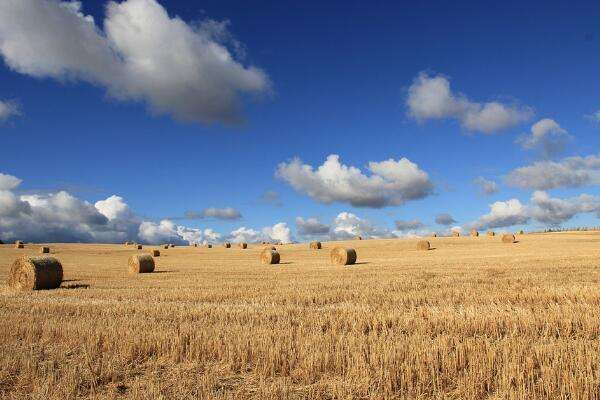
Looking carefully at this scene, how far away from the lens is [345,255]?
30.4 m

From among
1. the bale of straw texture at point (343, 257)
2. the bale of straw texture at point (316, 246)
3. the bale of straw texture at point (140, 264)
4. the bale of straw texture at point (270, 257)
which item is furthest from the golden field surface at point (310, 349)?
the bale of straw texture at point (316, 246)

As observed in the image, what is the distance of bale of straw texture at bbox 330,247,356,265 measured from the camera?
30.4 metres

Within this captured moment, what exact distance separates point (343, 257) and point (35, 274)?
17163 millimetres

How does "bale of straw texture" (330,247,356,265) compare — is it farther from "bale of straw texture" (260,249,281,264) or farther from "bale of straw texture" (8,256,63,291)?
"bale of straw texture" (8,256,63,291)

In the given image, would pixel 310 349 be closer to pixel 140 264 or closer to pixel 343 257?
pixel 140 264

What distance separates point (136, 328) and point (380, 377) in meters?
4.53

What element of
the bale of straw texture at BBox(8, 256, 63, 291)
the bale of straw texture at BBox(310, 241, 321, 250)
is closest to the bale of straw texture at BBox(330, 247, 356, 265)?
the bale of straw texture at BBox(8, 256, 63, 291)

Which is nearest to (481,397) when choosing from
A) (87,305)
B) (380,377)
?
(380,377)

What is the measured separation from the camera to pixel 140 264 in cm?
2706

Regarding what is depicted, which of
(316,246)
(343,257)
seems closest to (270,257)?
(343,257)

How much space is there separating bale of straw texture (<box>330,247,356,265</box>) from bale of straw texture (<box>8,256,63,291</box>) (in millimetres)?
16256

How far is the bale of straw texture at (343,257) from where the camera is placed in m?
30.4

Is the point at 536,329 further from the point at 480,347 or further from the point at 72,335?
the point at 72,335

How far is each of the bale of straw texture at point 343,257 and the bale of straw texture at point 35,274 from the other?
16.3m
